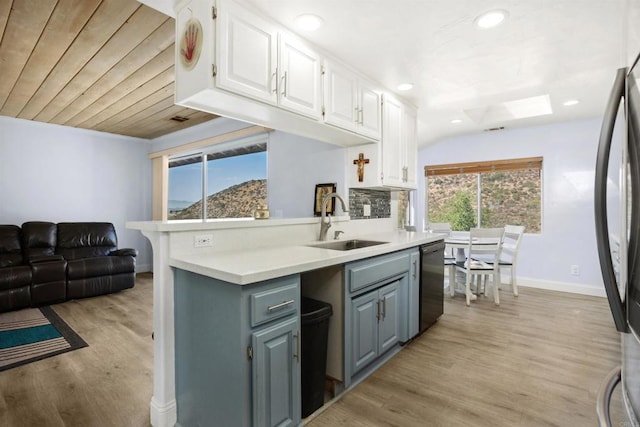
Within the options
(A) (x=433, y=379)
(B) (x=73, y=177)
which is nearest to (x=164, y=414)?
(A) (x=433, y=379)

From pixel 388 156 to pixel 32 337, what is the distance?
3.70 m

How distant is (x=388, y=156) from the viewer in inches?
126

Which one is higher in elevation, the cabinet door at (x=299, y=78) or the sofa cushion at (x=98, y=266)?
the cabinet door at (x=299, y=78)

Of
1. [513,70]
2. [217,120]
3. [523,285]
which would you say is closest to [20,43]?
[217,120]

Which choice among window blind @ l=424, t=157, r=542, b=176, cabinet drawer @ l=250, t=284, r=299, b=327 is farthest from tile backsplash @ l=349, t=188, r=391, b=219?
window blind @ l=424, t=157, r=542, b=176

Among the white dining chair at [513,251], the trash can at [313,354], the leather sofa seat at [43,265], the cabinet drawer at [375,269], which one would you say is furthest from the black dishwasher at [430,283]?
the leather sofa seat at [43,265]

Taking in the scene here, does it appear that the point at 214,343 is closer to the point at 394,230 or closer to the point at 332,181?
the point at 332,181

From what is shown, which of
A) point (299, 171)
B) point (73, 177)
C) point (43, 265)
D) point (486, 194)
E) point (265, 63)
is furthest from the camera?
point (486, 194)

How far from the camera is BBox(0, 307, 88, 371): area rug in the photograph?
2.53m

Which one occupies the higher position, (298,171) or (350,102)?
(350,102)

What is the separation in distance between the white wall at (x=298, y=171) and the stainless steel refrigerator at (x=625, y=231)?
2.59m

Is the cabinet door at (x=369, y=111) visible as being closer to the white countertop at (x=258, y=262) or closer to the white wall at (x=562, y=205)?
the white countertop at (x=258, y=262)

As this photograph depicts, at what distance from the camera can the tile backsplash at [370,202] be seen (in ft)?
10.9

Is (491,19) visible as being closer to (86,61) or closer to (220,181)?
(86,61)
